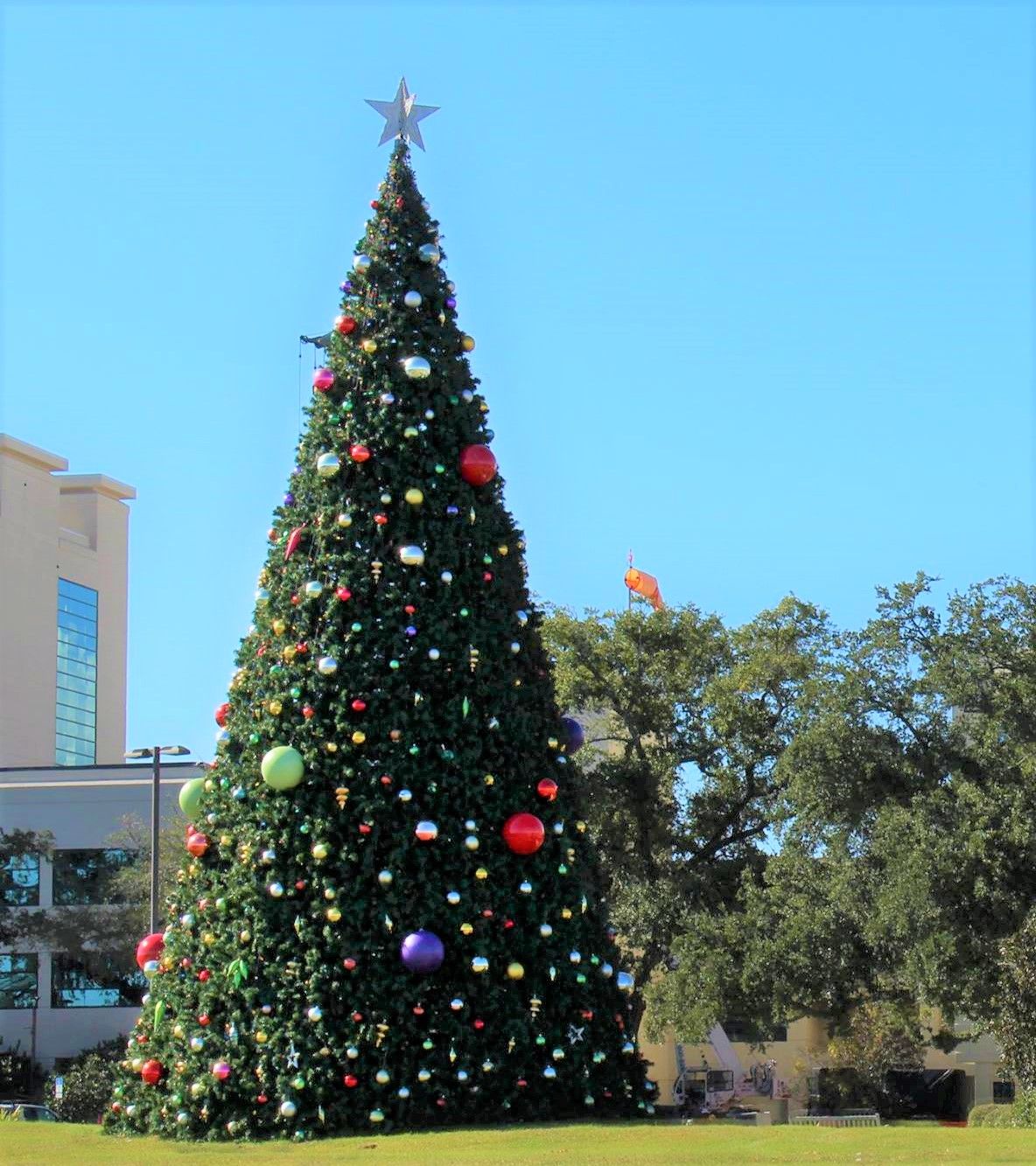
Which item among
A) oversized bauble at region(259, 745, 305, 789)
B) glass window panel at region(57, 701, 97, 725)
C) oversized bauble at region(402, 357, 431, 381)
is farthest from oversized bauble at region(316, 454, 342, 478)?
glass window panel at region(57, 701, 97, 725)

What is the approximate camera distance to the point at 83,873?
5359 cm

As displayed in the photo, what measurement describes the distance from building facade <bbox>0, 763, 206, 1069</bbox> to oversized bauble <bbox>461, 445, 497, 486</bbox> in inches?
1584

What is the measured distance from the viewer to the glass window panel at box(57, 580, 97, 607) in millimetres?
89875

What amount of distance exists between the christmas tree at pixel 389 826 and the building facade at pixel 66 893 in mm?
39707

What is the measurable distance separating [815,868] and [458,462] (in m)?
12.7

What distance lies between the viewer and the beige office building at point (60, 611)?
8512cm

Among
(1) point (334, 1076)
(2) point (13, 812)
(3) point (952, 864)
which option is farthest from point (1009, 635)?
(2) point (13, 812)

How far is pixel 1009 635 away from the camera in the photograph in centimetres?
2292

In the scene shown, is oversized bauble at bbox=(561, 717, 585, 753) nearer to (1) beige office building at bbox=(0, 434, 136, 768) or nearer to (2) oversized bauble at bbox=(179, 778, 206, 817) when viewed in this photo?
(2) oversized bauble at bbox=(179, 778, 206, 817)

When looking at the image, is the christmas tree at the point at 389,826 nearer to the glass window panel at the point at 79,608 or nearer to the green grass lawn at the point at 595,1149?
the green grass lawn at the point at 595,1149

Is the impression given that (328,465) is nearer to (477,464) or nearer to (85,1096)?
(477,464)

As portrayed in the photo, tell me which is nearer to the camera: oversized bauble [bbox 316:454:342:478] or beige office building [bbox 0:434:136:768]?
oversized bauble [bbox 316:454:342:478]

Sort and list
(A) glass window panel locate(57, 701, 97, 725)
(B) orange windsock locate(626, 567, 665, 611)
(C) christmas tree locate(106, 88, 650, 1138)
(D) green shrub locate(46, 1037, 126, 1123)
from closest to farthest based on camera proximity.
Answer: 1. (C) christmas tree locate(106, 88, 650, 1138)
2. (D) green shrub locate(46, 1037, 126, 1123)
3. (B) orange windsock locate(626, 567, 665, 611)
4. (A) glass window panel locate(57, 701, 97, 725)

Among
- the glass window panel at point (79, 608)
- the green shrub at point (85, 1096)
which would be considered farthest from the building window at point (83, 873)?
the glass window panel at point (79, 608)
